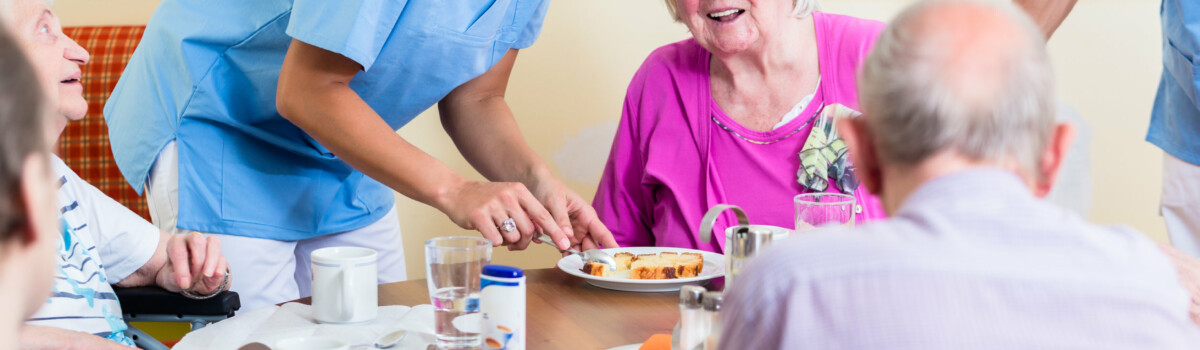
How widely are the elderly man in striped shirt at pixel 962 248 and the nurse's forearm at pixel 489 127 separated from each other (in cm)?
116

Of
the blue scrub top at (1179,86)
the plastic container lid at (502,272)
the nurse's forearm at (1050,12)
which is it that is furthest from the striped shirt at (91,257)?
the blue scrub top at (1179,86)

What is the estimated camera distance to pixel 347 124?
1.52 m

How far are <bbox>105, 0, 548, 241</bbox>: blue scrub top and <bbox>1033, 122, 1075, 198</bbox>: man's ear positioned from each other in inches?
42.6

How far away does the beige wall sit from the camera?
268 centimetres

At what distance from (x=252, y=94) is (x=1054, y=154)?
1.34 m

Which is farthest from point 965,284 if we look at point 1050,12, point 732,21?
point 1050,12

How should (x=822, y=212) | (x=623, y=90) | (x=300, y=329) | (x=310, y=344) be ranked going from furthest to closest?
1. (x=623, y=90)
2. (x=822, y=212)
3. (x=300, y=329)
4. (x=310, y=344)

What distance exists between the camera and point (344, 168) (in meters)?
1.80

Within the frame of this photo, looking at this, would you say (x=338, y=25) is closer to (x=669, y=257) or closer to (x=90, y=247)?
(x=90, y=247)

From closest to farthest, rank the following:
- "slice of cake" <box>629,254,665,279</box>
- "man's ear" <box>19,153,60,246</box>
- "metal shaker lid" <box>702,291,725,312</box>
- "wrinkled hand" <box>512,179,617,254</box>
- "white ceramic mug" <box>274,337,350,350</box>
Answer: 1. "man's ear" <box>19,153,60,246</box>
2. "metal shaker lid" <box>702,291,725,312</box>
3. "white ceramic mug" <box>274,337,350,350</box>
4. "slice of cake" <box>629,254,665,279</box>
5. "wrinkled hand" <box>512,179,617,254</box>

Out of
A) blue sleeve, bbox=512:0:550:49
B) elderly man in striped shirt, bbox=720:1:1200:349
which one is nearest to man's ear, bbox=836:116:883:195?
elderly man in striped shirt, bbox=720:1:1200:349

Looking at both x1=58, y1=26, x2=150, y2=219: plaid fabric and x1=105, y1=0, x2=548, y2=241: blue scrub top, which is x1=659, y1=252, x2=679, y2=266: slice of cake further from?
x1=58, y1=26, x2=150, y2=219: plaid fabric

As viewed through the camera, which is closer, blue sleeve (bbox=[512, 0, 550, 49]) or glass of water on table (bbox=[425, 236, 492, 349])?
glass of water on table (bbox=[425, 236, 492, 349])

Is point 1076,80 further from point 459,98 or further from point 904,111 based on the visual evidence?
point 904,111
